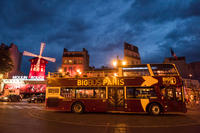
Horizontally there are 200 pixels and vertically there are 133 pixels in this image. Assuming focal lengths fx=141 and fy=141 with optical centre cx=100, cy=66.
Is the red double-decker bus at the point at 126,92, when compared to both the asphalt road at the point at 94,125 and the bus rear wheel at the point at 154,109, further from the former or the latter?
the asphalt road at the point at 94,125

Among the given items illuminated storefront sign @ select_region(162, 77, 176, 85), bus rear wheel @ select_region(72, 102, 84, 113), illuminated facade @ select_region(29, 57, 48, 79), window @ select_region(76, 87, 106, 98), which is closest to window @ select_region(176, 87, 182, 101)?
illuminated storefront sign @ select_region(162, 77, 176, 85)

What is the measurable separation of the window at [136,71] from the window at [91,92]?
280 cm

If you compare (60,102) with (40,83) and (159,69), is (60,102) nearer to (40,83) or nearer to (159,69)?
(159,69)

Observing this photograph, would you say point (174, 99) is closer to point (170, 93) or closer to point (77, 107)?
point (170, 93)

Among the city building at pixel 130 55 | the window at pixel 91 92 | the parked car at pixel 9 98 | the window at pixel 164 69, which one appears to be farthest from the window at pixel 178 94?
the parked car at pixel 9 98

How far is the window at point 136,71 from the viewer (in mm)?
13418

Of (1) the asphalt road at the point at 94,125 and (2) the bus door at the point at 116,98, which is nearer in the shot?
(1) the asphalt road at the point at 94,125

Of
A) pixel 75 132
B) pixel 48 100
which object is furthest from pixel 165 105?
pixel 48 100

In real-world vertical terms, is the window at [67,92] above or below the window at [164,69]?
below

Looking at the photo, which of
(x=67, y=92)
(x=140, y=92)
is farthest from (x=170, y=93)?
(x=67, y=92)

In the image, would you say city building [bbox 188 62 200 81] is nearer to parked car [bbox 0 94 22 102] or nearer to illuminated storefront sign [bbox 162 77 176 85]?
illuminated storefront sign [bbox 162 77 176 85]

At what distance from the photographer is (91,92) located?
13898mm

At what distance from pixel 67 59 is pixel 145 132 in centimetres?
4680

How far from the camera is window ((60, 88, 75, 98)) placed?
1417 cm
